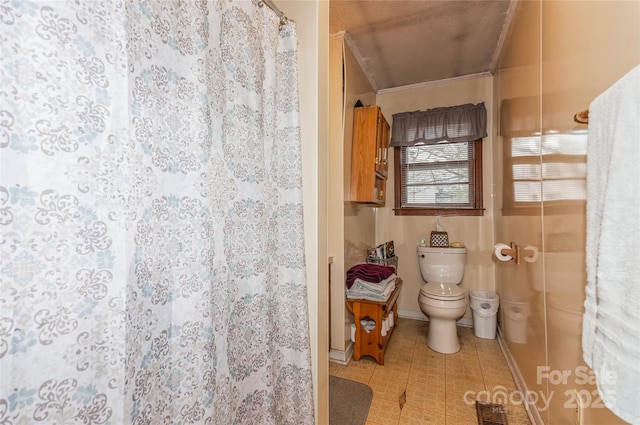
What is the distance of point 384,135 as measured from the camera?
9.11ft

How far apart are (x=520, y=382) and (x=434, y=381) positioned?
1.73ft

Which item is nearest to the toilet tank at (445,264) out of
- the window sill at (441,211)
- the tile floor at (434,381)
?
the window sill at (441,211)

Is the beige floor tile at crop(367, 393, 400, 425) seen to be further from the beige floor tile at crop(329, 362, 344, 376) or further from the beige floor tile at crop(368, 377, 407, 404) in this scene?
the beige floor tile at crop(329, 362, 344, 376)

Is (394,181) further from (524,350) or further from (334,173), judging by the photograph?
(524,350)

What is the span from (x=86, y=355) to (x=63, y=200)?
292mm

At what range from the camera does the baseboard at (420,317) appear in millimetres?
2812

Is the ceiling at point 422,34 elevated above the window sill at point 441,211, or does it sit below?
above

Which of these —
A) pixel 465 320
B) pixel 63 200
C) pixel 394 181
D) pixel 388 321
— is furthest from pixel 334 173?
pixel 465 320

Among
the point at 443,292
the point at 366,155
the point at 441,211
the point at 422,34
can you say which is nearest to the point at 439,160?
the point at 441,211

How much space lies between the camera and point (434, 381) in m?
1.92

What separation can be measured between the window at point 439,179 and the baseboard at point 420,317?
3.57ft

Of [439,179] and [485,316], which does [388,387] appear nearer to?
[485,316]

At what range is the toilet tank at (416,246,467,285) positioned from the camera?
8.87ft

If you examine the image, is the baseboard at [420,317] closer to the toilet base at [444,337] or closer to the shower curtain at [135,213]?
the toilet base at [444,337]
